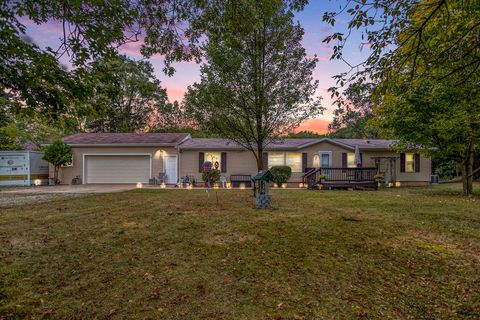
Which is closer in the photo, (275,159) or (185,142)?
(275,159)

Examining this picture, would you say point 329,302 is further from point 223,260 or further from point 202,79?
point 202,79

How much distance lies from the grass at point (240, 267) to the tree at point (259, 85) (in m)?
4.92

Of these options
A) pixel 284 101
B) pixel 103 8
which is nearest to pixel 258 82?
pixel 284 101

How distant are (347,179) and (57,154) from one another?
18880 millimetres

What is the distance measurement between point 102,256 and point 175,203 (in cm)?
528

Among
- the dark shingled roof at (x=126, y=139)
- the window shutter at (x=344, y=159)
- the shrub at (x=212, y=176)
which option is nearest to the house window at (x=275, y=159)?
the shrub at (x=212, y=176)

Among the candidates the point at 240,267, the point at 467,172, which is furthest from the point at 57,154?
the point at 467,172

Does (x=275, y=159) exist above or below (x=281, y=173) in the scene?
above

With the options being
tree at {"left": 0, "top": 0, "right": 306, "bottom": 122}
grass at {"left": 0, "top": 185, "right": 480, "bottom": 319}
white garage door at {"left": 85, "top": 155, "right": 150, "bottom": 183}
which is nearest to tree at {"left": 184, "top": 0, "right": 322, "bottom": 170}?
tree at {"left": 0, "top": 0, "right": 306, "bottom": 122}

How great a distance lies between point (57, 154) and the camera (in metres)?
18.0

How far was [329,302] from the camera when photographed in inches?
124

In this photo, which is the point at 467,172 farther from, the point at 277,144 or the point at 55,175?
the point at 55,175

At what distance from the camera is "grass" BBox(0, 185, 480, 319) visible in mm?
3070

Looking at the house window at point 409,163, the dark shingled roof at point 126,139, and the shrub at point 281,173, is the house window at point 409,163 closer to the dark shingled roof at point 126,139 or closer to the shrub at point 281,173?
the shrub at point 281,173
